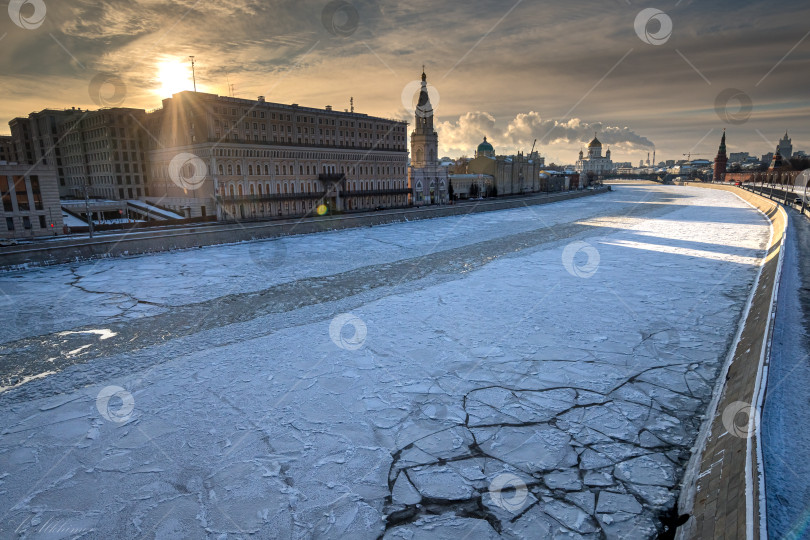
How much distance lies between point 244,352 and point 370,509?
5.70 metres

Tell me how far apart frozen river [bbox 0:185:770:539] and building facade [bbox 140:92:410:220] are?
30.4 meters

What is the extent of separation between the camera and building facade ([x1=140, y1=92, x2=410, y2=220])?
44.4m

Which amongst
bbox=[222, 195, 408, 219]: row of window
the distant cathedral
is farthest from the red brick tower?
bbox=[222, 195, 408, 219]: row of window

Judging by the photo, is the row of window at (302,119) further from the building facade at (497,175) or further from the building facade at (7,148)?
the building facade at (7,148)

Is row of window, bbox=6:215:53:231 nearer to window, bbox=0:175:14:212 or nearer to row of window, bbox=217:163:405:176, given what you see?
window, bbox=0:175:14:212

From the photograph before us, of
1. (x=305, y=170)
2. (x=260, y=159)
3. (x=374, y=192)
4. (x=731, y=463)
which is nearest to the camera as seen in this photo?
(x=731, y=463)

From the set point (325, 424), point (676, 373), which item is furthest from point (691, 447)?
point (325, 424)

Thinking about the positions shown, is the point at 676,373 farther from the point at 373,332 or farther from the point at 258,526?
the point at 258,526

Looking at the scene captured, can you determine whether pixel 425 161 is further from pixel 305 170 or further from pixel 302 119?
pixel 305 170

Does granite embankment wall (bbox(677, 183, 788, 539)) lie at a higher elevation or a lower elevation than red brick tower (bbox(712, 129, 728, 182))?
lower

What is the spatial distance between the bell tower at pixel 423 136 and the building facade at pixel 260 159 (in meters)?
8.38

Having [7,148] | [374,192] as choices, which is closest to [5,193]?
[374,192]

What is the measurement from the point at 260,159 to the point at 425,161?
29.6 m

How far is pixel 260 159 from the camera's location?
155 ft
